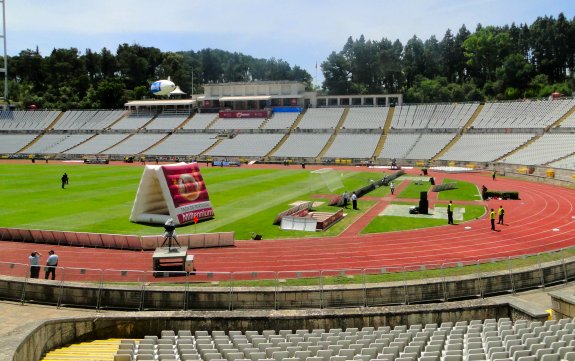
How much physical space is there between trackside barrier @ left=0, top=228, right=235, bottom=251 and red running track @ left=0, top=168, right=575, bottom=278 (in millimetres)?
445

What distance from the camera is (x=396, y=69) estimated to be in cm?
12794

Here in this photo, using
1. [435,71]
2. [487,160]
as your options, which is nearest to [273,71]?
[435,71]

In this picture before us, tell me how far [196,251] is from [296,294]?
11.2 meters

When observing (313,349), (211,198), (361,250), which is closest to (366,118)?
(211,198)

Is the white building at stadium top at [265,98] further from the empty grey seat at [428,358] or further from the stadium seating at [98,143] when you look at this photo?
the empty grey seat at [428,358]

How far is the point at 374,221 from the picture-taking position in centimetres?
3394

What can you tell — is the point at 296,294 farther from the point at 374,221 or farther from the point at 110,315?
the point at 374,221

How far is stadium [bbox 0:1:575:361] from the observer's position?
12.7m

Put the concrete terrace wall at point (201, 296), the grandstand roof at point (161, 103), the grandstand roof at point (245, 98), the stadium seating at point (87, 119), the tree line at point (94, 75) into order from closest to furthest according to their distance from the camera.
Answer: the concrete terrace wall at point (201, 296)
the grandstand roof at point (245, 98)
the stadium seating at point (87, 119)
the grandstand roof at point (161, 103)
the tree line at point (94, 75)

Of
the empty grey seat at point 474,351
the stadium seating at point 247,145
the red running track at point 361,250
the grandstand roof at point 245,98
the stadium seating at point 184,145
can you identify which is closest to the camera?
the empty grey seat at point 474,351

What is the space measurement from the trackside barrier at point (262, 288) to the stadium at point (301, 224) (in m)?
0.06

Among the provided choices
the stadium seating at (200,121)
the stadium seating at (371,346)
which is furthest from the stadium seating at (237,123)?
the stadium seating at (371,346)

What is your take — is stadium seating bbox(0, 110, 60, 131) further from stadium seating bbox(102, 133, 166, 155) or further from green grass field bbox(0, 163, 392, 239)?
green grass field bbox(0, 163, 392, 239)

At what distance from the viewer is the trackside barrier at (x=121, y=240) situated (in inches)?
1057
